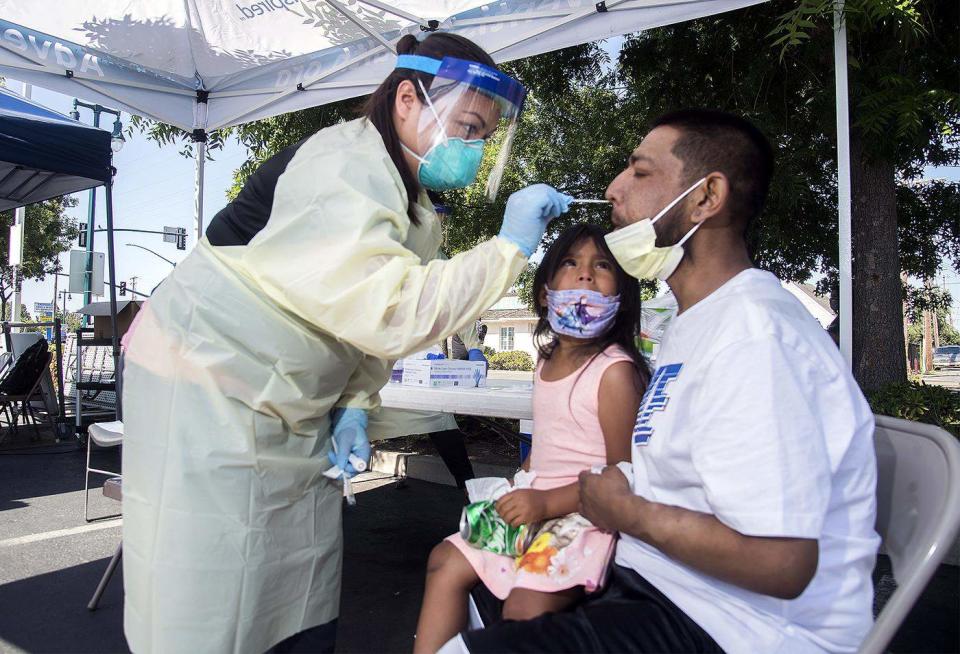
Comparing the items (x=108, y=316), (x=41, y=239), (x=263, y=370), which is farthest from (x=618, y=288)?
(x=41, y=239)

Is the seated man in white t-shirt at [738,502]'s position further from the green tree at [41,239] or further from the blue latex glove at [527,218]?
the green tree at [41,239]

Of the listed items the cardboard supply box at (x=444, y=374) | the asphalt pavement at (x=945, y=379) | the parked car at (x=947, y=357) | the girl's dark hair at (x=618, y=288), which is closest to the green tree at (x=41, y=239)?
the cardboard supply box at (x=444, y=374)

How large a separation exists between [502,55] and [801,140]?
2.67 metres

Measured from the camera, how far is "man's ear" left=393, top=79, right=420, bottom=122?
146 centimetres

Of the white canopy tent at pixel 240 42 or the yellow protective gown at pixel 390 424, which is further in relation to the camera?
the white canopy tent at pixel 240 42

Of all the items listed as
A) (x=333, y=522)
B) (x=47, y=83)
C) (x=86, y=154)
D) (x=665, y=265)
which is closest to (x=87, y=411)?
(x=86, y=154)

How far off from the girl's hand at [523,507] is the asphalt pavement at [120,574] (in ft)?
4.75

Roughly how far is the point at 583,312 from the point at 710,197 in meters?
0.52

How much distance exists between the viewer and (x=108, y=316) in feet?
25.1

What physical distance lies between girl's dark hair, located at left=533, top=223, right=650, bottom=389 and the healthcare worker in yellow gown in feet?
1.62

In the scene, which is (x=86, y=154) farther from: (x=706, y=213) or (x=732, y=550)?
(x=732, y=550)

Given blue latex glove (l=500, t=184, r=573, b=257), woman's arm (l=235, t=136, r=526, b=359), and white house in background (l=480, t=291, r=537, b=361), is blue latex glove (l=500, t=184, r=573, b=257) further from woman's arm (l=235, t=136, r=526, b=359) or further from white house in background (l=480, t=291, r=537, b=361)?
white house in background (l=480, t=291, r=537, b=361)

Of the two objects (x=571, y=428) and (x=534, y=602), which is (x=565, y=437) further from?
(x=534, y=602)

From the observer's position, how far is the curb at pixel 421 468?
5363 millimetres
